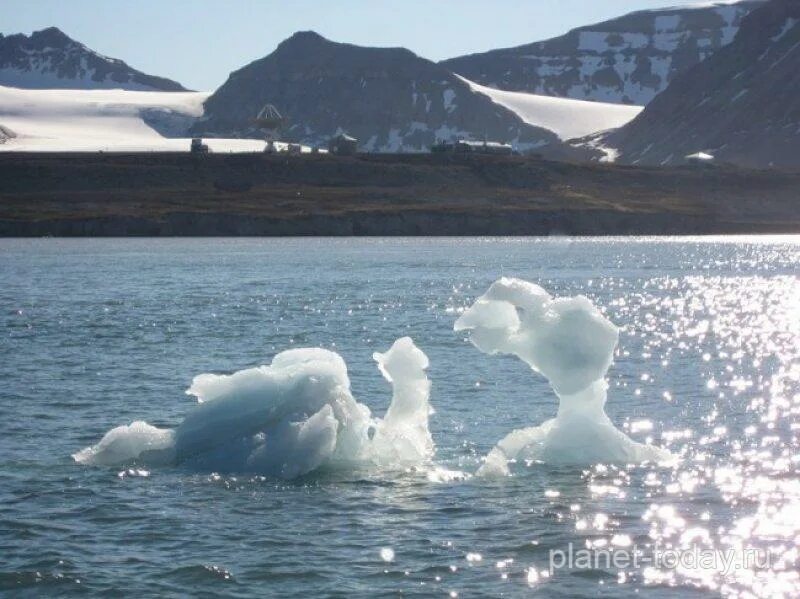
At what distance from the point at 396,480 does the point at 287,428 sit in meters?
2.11

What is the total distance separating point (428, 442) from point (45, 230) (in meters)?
126

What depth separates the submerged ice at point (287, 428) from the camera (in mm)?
23953

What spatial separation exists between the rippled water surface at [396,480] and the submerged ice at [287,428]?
51 centimetres

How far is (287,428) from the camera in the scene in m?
24.0

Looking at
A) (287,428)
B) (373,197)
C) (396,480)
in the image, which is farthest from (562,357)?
(373,197)

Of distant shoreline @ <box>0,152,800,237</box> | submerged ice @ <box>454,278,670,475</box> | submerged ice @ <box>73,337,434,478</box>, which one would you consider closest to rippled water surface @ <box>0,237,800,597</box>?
submerged ice @ <box>73,337,434,478</box>

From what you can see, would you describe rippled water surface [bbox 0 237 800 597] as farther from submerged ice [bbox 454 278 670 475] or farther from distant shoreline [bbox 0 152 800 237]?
distant shoreline [bbox 0 152 800 237]

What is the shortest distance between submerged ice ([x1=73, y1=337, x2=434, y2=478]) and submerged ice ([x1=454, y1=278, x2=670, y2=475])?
1554 mm

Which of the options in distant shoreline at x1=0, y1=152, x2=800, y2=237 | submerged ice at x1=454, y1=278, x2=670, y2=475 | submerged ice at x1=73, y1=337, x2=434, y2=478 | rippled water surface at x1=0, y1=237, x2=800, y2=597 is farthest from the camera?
distant shoreline at x1=0, y1=152, x2=800, y2=237

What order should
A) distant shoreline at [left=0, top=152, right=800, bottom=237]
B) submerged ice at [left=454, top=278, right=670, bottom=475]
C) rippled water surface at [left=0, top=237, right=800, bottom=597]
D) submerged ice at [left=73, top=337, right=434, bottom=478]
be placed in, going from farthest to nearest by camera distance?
distant shoreline at [left=0, top=152, right=800, bottom=237], submerged ice at [left=454, top=278, right=670, bottom=475], submerged ice at [left=73, top=337, right=434, bottom=478], rippled water surface at [left=0, top=237, right=800, bottom=597]

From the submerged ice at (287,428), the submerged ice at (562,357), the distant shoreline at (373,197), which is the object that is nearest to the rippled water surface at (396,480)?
the submerged ice at (287,428)

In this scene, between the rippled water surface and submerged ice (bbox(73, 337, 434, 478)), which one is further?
submerged ice (bbox(73, 337, 434, 478))

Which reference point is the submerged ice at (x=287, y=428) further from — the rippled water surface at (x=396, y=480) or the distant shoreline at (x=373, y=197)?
the distant shoreline at (x=373, y=197)

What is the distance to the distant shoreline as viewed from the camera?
148m
